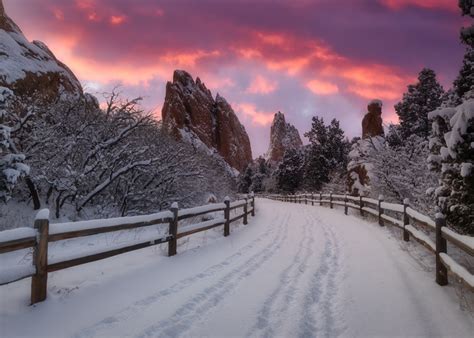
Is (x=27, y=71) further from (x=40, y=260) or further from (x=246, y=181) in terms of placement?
(x=246, y=181)

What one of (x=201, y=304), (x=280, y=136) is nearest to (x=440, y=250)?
(x=201, y=304)

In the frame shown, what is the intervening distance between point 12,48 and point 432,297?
1201 inches

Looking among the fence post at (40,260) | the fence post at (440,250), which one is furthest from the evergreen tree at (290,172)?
the fence post at (40,260)

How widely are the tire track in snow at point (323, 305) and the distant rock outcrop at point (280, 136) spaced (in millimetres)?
139183

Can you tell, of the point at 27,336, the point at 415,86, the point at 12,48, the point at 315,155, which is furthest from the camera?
the point at 315,155

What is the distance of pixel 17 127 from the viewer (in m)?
14.5

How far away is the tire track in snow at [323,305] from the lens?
4.04m

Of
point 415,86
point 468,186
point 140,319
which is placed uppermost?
point 415,86

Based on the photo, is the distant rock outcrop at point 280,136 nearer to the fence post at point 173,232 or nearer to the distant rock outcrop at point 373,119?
the distant rock outcrop at point 373,119

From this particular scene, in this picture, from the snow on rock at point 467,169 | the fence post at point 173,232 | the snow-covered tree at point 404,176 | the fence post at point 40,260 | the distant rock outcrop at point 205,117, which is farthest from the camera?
the distant rock outcrop at point 205,117

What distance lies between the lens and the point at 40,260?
454 centimetres

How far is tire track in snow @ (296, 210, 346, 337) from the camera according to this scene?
4035 millimetres

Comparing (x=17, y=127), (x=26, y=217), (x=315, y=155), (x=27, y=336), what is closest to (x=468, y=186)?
(x=27, y=336)

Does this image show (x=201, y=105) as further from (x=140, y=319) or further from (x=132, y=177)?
(x=140, y=319)
